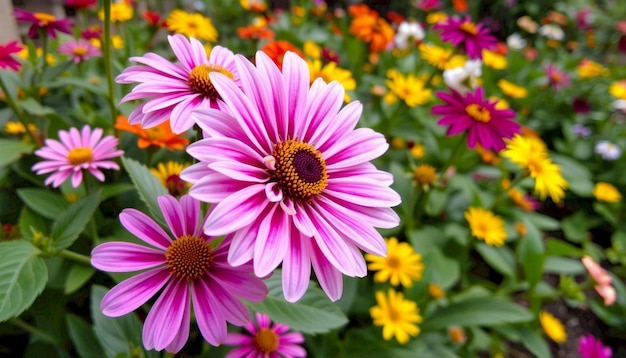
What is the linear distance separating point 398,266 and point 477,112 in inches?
18.7

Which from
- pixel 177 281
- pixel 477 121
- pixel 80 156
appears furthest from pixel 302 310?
pixel 477 121

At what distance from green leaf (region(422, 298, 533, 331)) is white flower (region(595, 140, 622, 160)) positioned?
154 cm

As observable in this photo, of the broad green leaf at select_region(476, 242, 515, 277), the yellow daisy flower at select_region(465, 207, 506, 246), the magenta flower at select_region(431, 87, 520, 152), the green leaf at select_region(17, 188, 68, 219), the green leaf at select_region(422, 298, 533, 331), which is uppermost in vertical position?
the magenta flower at select_region(431, 87, 520, 152)

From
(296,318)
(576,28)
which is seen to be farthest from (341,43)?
(576,28)

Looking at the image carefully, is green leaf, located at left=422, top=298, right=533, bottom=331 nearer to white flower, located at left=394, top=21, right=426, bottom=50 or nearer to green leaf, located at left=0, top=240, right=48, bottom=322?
green leaf, located at left=0, top=240, right=48, bottom=322

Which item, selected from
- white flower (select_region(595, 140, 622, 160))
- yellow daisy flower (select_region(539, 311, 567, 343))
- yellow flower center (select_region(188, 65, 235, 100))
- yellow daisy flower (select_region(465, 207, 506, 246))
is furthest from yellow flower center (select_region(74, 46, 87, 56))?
white flower (select_region(595, 140, 622, 160))

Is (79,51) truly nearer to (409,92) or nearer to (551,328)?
(409,92)

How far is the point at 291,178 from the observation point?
503 millimetres

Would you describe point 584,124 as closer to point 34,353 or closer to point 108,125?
point 108,125

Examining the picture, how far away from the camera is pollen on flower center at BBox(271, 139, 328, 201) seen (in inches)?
19.9

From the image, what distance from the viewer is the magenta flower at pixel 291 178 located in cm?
43

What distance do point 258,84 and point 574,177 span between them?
222 cm

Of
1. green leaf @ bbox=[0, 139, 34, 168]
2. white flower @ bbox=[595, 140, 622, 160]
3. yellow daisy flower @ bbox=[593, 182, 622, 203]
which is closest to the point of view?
green leaf @ bbox=[0, 139, 34, 168]

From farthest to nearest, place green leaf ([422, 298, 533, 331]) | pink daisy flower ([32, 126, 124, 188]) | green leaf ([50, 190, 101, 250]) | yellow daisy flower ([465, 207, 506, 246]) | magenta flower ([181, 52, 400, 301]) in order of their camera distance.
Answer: yellow daisy flower ([465, 207, 506, 246])
green leaf ([422, 298, 533, 331])
pink daisy flower ([32, 126, 124, 188])
green leaf ([50, 190, 101, 250])
magenta flower ([181, 52, 400, 301])
